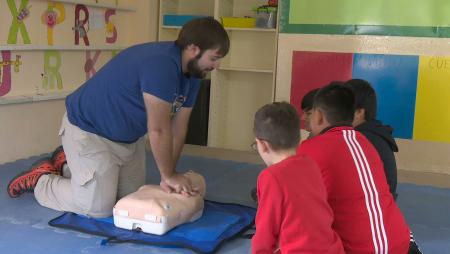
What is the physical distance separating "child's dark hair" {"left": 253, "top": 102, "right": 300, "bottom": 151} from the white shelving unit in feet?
10.2

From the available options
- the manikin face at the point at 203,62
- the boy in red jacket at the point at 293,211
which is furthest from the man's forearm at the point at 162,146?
the boy in red jacket at the point at 293,211

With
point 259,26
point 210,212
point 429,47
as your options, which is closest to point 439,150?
point 429,47

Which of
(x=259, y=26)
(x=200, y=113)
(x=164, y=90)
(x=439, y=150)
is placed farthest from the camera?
(x=200, y=113)

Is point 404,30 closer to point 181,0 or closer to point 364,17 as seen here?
point 364,17

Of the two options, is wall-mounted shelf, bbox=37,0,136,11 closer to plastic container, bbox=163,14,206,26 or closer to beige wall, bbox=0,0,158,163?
beige wall, bbox=0,0,158,163

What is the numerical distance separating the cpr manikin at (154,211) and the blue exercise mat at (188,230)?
31mm

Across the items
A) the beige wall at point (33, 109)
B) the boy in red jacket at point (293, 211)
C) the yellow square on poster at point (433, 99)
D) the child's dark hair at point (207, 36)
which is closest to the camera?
the boy in red jacket at point (293, 211)

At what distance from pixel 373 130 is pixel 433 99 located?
2075 millimetres

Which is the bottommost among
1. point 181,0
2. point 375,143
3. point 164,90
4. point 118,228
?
point 118,228

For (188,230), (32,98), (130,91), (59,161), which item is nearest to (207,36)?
(130,91)

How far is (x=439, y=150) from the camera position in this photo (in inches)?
156

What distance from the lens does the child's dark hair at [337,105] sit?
1.91 metres

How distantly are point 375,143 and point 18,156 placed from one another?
2569 mm

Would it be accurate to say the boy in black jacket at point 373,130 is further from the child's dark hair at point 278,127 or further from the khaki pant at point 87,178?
the khaki pant at point 87,178
